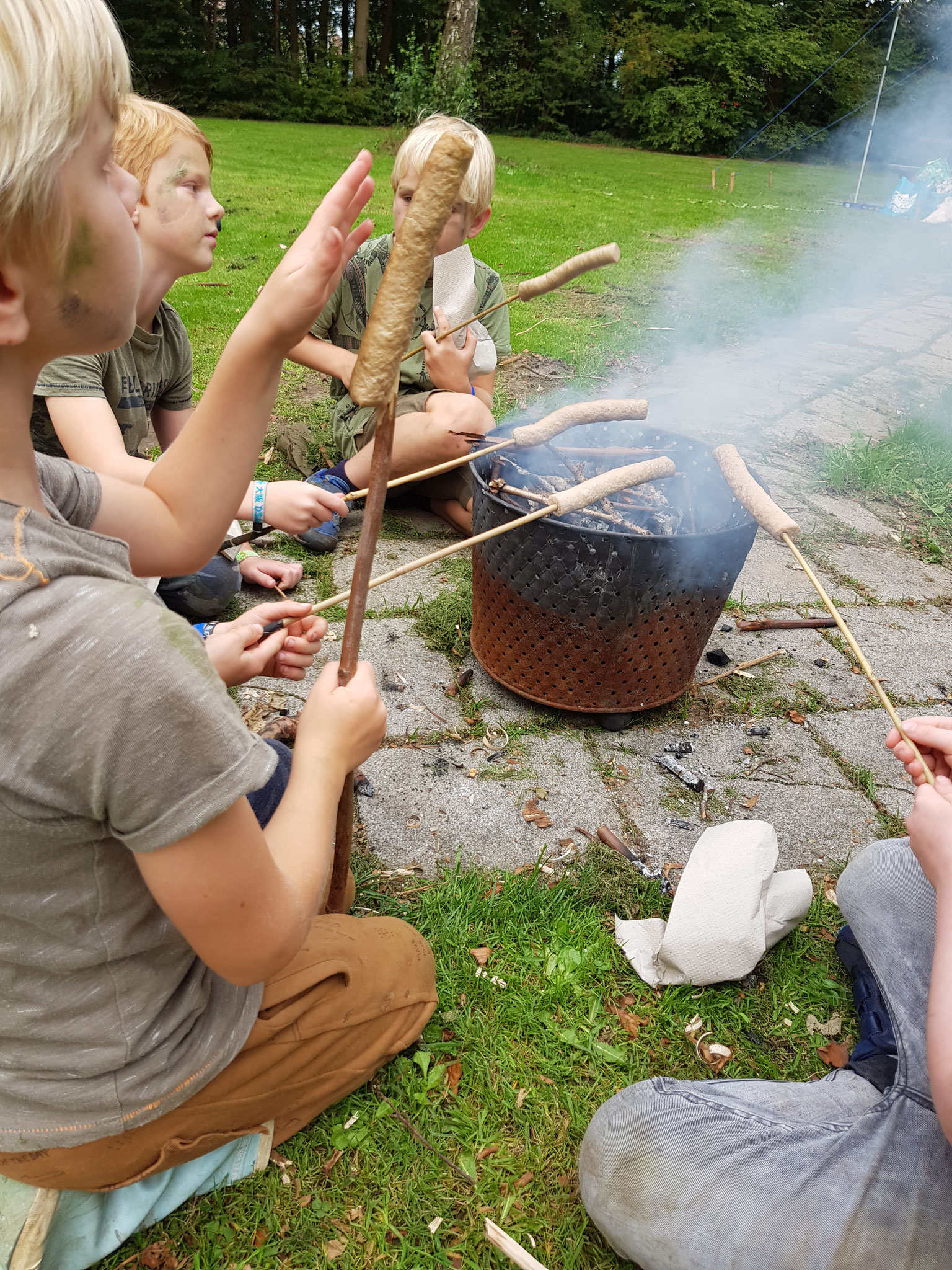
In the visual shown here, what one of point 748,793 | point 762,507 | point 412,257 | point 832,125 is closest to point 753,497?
point 762,507

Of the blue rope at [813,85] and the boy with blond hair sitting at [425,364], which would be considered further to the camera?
the blue rope at [813,85]

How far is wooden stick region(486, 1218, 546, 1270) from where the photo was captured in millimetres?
1387

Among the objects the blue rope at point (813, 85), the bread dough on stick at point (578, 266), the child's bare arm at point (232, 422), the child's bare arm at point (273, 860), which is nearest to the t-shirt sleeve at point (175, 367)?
the child's bare arm at point (232, 422)

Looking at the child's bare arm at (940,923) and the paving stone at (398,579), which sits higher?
the child's bare arm at (940,923)

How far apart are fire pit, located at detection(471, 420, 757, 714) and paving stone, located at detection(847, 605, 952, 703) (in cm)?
98

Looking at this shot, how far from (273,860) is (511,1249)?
0.85m

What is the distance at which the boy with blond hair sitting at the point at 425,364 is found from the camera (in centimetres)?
309

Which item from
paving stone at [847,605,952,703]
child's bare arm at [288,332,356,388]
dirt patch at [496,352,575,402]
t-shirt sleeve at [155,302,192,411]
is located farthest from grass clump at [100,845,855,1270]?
dirt patch at [496,352,575,402]

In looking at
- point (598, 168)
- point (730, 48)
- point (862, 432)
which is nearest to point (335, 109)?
point (598, 168)

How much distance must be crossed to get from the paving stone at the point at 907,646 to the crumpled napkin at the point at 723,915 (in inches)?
50.6

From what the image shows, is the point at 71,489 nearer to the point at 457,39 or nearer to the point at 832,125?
the point at 457,39

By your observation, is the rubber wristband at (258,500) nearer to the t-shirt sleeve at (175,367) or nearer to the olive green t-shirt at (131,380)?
the olive green t-shirt at (131,380)

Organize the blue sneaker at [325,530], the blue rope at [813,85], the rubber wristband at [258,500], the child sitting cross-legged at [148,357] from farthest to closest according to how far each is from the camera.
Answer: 1. the blue rope at [813,85]
2. the blue sneaker at [325,530]
3. the rubber wristband at [258,500]
4. the child sitting cross-legged at [148,357]

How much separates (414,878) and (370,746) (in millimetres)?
870
